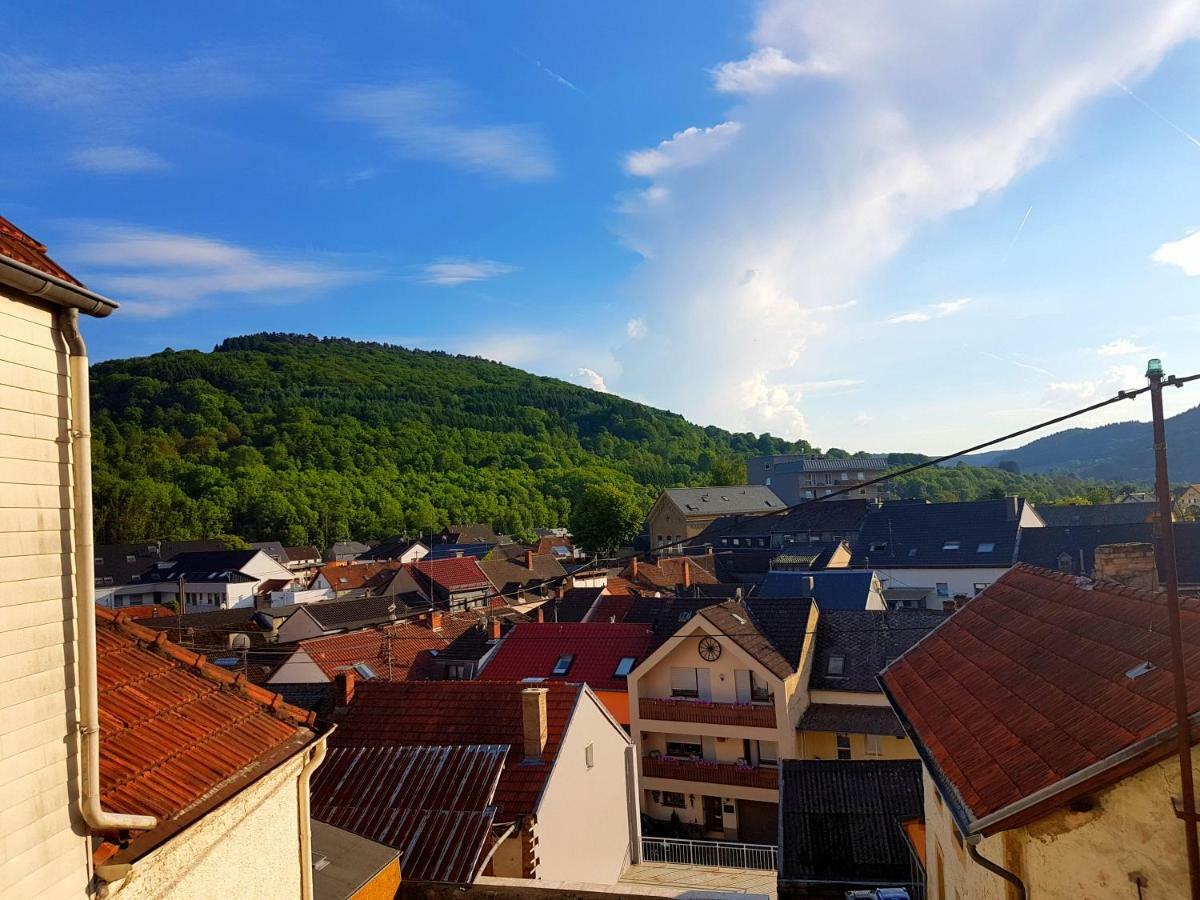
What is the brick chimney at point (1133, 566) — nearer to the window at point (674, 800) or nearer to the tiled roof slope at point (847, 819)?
the tiled roof slope at point (847, 819)

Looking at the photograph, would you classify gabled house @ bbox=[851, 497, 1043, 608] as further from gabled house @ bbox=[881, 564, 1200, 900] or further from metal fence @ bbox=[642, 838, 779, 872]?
gabled house @ bbox=[881, 564, 1200, 900]

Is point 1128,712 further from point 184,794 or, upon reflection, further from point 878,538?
point 878,538

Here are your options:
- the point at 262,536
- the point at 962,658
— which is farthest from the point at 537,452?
the point at 962,658

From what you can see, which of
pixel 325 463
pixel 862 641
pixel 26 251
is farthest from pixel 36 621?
pixel 325 463

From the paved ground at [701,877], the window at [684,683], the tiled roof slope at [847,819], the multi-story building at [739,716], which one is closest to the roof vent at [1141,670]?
the tiled roof slope at [847,819]

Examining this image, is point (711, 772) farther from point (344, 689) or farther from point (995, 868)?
point (995, 868)

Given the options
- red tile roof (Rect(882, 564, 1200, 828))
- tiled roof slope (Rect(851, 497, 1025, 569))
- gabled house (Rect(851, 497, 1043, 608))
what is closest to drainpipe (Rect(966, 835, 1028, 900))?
red tile roof (Rect(882, 564, 1200, 828))

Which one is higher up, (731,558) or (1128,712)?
(1128,712)
